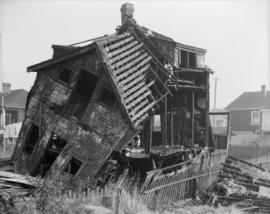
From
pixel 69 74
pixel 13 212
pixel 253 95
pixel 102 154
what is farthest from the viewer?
pixel 253 95

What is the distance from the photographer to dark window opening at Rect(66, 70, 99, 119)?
1422cm

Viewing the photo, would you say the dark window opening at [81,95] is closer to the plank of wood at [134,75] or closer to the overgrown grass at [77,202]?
the plank of wood at [134,75]

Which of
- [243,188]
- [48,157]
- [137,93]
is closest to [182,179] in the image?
[137,93]

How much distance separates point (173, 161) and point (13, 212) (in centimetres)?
1139

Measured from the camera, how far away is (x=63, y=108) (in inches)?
556

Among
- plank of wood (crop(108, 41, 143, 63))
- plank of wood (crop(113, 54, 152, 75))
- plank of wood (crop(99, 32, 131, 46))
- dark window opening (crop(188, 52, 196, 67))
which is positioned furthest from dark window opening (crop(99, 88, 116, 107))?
dark window opening (crop(188, 52, 196, 67))

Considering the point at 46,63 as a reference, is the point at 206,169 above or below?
below

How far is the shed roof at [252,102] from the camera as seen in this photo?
159 ft

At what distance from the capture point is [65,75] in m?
15.1

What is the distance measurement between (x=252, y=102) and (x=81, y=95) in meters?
40.1

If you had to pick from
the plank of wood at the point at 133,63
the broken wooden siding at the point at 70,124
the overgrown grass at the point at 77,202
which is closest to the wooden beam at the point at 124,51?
the plank of wood at the point at 133,63

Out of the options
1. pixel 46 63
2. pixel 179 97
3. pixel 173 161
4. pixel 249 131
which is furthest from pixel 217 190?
pixel 249 131

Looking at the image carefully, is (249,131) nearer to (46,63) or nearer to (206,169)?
(206,169)

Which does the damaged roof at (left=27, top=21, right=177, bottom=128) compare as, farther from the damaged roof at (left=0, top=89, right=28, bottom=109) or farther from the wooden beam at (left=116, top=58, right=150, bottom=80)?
the damaged roof at (left=0, top=89, right=28, bottom=109)
